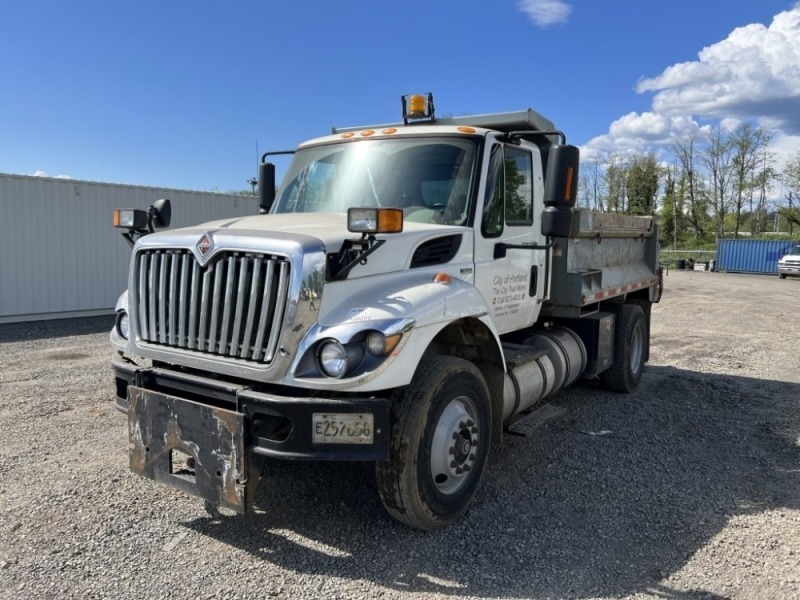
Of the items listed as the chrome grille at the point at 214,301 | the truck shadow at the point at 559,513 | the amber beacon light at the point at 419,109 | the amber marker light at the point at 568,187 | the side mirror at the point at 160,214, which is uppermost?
the amber beacon light at the point at 419,109

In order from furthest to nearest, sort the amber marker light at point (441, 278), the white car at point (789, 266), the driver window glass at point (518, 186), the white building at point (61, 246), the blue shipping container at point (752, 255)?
the blue shipping container at point (752, 255) → the white car at point (789, 266) → the white building at point (61, 246) → the driver window glass at point (518, 186) → the amber marker light at point (441, 278)

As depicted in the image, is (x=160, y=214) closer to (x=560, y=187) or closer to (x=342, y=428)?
(x=342, y=428)

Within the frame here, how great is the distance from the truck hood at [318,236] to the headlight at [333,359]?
473 millimetres

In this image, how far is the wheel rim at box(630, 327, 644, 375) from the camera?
24.7ft

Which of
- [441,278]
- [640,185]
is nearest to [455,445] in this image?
[441,278]

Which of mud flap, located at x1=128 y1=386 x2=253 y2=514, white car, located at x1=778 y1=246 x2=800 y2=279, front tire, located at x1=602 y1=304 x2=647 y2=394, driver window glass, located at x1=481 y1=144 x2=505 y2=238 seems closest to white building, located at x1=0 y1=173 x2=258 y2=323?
mud flap, located at x1=128 y1=386 x2=253 y2=514

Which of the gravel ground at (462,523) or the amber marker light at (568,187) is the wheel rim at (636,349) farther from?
the amber marker light at (568,187)

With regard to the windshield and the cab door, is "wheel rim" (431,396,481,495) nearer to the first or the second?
the cab door

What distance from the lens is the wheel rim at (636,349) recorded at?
753cm

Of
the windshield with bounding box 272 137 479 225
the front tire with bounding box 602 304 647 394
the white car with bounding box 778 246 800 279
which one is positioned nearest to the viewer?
the windshield with bounding box 272 137 479 225

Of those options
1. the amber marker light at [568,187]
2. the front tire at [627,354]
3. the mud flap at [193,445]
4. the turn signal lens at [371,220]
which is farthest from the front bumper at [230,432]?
the front tire at [627,354]

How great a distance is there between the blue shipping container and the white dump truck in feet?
132

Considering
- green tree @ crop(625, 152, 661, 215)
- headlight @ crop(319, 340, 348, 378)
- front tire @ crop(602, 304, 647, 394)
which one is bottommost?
front tire @ crop(602, 304, 647, 394)

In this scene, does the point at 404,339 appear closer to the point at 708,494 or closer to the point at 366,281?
the point at 366,281
